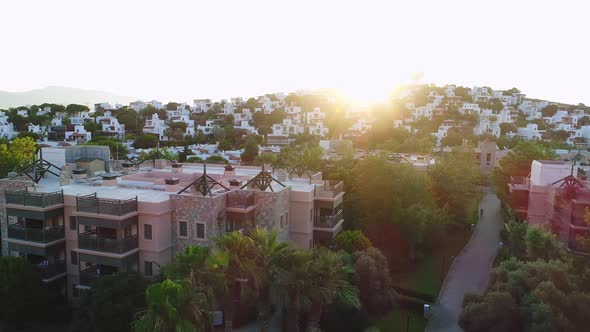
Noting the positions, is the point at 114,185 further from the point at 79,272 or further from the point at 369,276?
the point at 369,276

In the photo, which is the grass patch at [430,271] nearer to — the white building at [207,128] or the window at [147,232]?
the window at [147,232]

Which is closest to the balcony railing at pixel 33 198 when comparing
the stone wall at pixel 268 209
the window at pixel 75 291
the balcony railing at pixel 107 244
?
the balcony railing at pixel 107 244

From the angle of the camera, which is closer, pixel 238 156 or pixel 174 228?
pixel 174 228

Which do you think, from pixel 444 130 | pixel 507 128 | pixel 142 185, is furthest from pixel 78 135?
pixel 507 128

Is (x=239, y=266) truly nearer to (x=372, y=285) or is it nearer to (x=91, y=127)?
(x=372, y=285)

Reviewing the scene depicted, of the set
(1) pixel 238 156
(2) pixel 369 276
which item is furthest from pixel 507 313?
(1) pixel 238 156

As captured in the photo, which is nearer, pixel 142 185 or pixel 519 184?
pixel 142 185

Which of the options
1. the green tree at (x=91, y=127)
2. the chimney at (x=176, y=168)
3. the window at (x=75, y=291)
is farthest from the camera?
the green tree at (x=91, y=127)
